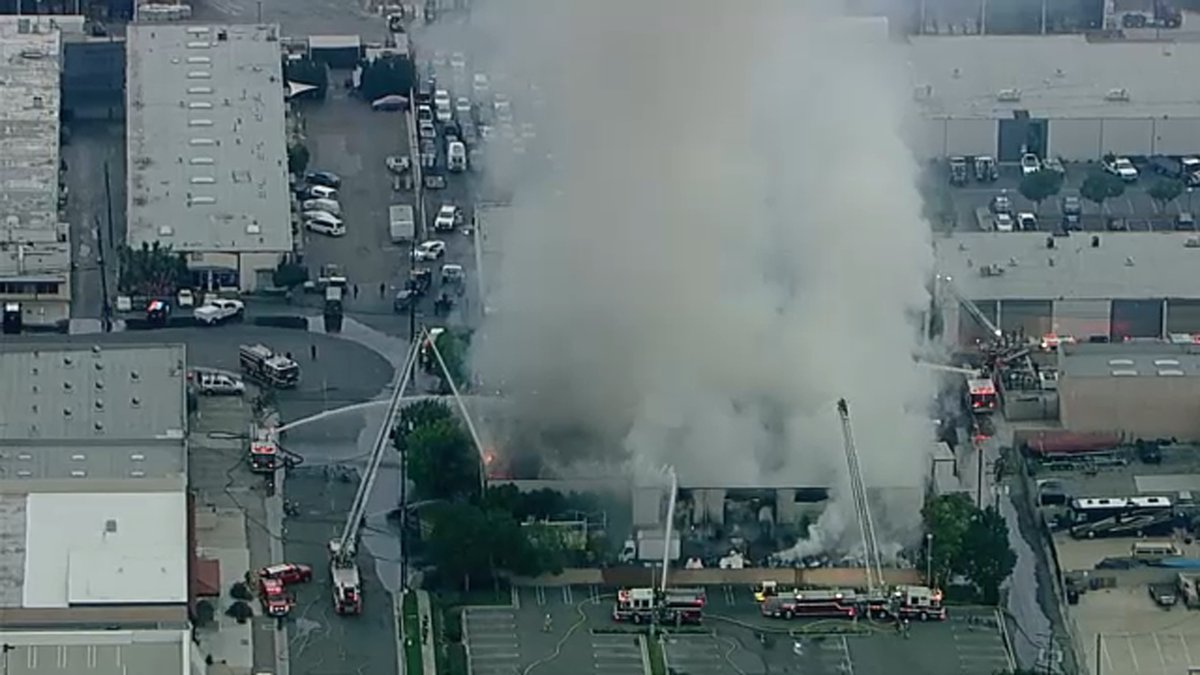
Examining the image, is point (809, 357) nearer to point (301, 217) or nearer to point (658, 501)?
point (658, 501)

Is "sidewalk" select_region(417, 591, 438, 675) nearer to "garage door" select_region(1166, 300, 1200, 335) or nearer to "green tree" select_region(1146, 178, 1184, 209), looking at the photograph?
"garage door" select_region(1166, 300, 1200, 335)

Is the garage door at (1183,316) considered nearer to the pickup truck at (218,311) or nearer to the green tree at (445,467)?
the green tree at (445,467)

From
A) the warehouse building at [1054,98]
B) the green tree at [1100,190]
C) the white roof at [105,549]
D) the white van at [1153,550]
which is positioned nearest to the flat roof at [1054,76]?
the warehouse building at [1054,98]

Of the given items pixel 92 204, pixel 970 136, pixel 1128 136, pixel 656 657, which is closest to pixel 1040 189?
pixel 970 136

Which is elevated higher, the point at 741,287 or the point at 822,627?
the point at 741,287

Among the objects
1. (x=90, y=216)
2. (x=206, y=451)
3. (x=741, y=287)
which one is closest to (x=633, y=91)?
(x=741, y=287)

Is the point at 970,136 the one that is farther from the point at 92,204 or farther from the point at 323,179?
the point at 92,204
